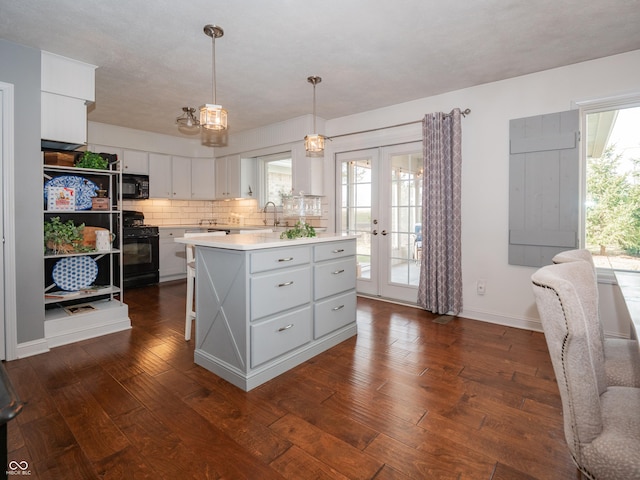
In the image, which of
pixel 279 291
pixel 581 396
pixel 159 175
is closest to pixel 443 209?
pixel 279 291

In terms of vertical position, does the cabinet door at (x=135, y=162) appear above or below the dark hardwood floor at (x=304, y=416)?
above

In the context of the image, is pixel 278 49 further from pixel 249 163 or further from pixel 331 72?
pixel 249 163

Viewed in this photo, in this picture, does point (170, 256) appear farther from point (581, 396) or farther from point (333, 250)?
point (581, 396)

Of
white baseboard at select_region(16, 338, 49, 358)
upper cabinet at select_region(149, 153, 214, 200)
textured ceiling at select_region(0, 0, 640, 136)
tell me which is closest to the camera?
textured ceiling at select_region(0, 0, 640, 136)

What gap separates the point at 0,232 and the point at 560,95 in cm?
498

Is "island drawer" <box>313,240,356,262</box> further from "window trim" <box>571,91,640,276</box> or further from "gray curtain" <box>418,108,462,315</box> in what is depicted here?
"window trim" <box>571,91,640,276</box>

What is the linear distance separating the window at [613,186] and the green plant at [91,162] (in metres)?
4.64

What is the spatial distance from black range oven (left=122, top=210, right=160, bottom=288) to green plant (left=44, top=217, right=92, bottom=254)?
1959 mm

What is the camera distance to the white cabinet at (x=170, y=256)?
18.9ft

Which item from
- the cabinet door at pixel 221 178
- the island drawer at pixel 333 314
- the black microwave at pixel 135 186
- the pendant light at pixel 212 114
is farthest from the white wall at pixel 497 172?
the black microwave at pixel 135 186

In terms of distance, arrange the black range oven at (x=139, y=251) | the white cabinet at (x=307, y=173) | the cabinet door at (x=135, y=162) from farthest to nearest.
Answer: the cabinet door at (x=135, y=162), the black range oven at (x=139, y=251), the white cabinet at (x=307, y=173)

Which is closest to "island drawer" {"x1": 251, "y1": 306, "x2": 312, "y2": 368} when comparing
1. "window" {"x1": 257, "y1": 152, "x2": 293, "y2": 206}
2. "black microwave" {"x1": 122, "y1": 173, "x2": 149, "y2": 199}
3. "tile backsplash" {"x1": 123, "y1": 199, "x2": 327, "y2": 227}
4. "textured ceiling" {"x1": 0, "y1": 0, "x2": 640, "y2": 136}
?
"textured ceiling" {"x1": 0, "y1": 0, "x2": 640, "y2": 136}

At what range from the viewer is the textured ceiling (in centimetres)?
237

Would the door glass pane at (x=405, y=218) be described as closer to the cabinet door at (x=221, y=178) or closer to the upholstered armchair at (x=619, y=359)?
the upholstered armchair at (x=619, y=359)
